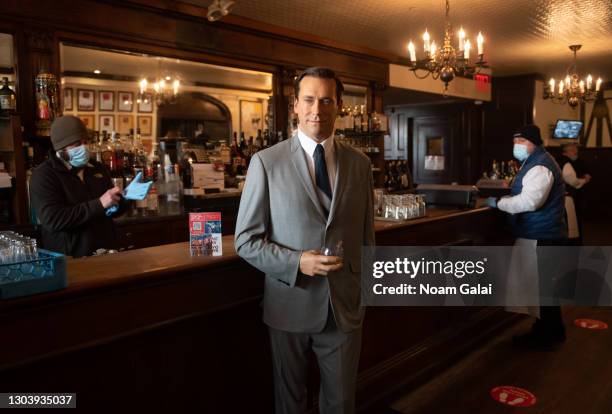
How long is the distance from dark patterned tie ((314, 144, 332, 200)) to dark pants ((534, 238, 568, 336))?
8.28 ft

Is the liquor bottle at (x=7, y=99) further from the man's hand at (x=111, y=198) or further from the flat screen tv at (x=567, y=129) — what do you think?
the flat screen tv at (x=567, y=129)

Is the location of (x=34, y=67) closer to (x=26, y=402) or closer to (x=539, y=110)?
(x=26, y=402)

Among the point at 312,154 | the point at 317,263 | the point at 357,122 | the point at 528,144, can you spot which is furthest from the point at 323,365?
the point at 357,122

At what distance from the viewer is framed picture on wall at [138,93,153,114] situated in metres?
7.40

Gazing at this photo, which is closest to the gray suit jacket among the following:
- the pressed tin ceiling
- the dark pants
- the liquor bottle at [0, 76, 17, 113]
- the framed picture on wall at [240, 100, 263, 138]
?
the dark pants

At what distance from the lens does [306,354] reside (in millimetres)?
2002

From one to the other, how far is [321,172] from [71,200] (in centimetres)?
171

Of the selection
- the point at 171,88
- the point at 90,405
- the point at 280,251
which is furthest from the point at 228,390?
the point at 171,88

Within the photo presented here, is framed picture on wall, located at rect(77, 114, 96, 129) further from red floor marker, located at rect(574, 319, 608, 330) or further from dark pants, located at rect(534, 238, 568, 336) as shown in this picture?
red floor marker, located at rect(574, 319, 608, 330)

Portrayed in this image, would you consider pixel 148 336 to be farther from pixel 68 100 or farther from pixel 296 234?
pixel 68 100

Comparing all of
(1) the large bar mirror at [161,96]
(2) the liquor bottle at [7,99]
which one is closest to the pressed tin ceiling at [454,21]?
(1) the large bar mirror at [161,96]

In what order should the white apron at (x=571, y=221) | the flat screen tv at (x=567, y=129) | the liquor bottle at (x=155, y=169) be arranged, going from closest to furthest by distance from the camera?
1. the liquor bottle at (x=155, y=169)
2. the white apron at (x=571, y=221)
3. the flat screen tv at (x=567, y=129)

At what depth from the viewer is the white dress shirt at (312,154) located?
1.94m

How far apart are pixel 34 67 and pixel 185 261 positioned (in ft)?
8.79
